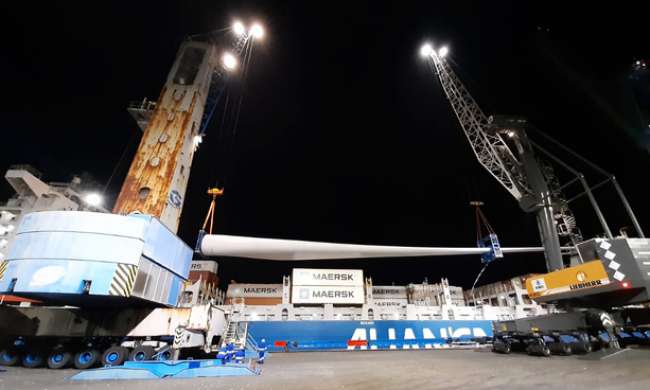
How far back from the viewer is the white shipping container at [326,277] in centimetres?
4147

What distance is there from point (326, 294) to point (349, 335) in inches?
475

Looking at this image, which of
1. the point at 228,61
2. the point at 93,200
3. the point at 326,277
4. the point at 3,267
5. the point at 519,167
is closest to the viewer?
the point at 3,267

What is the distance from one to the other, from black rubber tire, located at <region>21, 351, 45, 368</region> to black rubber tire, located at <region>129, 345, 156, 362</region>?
3.93 m

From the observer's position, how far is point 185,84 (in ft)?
62.8

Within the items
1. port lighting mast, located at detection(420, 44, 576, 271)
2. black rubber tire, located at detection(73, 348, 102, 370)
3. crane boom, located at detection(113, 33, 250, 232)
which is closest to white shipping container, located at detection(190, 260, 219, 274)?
crane boom, located at detection(113, 33, 250, 232)

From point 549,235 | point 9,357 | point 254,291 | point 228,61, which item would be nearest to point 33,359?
point 9,357

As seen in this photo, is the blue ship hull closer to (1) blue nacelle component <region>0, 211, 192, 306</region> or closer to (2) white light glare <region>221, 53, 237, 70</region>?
(1) blue nacelle component <region>0, 211, 192, 306</region>

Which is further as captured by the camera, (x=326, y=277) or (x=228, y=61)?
(x=326, y=277)

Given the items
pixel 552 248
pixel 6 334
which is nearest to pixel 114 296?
pixel 6 334

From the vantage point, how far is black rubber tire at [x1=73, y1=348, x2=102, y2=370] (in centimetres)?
1119

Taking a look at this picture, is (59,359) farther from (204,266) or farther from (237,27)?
(204,266)

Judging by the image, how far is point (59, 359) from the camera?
1129 centimetres

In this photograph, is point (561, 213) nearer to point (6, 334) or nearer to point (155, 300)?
point (155, 300)

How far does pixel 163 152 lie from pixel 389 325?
27.6 m
